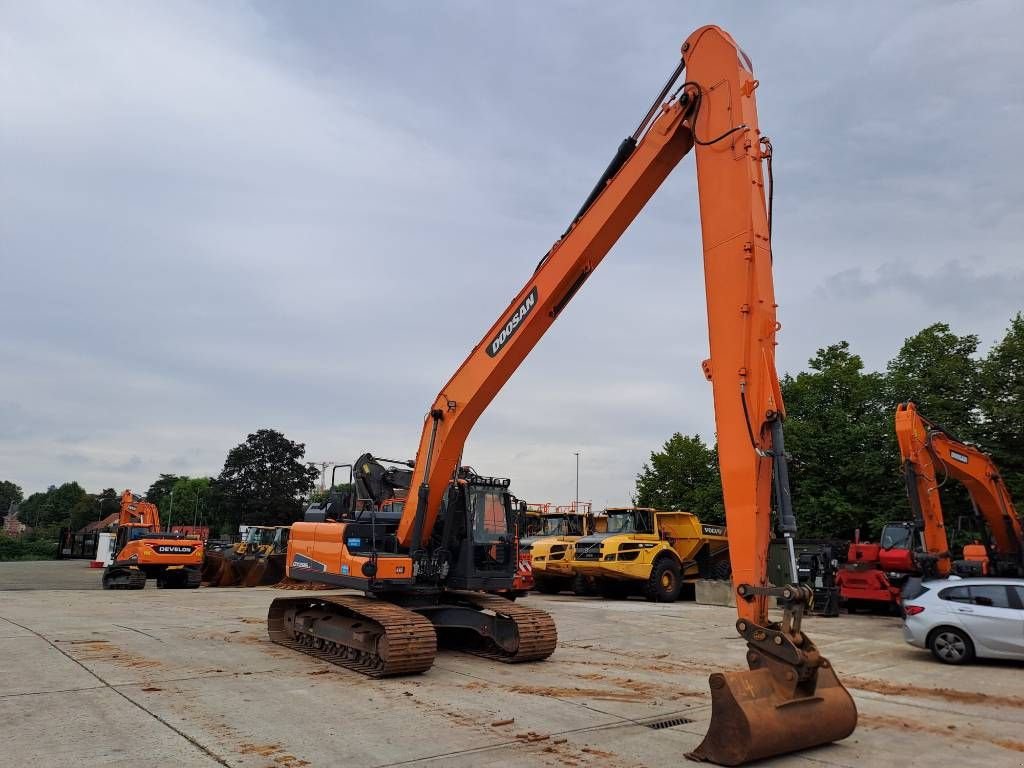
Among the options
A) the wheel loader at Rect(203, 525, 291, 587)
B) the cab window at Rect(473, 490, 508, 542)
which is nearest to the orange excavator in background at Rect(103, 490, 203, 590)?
the wheel loader at Rect(203, 525, 291, 587)

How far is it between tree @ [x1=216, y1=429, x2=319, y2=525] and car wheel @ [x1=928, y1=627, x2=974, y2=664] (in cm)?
6517

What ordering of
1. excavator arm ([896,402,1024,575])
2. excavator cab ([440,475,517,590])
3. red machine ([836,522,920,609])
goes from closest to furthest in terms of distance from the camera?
excavator cab ([440,475,517,590]) < excavator arm ([896,402,1024,575]) < red machine ([836,522,920,609])

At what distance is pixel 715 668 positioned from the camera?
35.3 ft

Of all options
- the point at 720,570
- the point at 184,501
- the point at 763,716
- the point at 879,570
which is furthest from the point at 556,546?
the point at 184,501

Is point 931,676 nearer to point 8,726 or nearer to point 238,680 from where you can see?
point 238,680

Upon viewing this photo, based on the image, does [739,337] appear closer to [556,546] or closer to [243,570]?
[556,546]

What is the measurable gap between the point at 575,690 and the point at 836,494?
2567cm

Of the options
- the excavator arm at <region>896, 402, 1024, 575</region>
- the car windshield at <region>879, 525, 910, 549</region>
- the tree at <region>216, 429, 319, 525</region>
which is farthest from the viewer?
the tree at <region>216, 429, 319, 525</region>

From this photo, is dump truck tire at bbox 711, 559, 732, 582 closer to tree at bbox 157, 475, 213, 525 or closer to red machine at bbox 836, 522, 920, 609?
red machine at bbox 836, 522, 920, 609

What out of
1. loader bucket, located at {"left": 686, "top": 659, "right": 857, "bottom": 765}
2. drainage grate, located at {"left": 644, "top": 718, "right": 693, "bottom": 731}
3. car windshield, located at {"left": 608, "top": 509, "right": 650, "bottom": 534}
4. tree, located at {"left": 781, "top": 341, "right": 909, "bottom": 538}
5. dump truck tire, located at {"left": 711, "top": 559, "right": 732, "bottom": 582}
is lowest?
drainage grate, located at {"left": 644, "top": 718, "right": 693, "bottom": 731}

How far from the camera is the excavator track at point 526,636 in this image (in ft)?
33.7

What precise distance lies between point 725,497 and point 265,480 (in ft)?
237

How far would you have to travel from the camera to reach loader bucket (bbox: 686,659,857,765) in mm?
5621

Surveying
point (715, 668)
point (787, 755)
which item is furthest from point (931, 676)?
point (787, 755)
